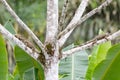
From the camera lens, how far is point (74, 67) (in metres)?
1.94

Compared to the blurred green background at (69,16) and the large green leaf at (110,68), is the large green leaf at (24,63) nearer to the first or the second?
the large green leaf at (110,68)

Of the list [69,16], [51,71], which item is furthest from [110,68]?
[69,16]

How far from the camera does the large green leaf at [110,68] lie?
5.20ft

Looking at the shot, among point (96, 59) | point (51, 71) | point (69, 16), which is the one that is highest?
point (69, 16)

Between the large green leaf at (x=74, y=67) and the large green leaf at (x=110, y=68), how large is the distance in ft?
0.74

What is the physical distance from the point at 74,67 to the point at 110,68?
356 millimetres

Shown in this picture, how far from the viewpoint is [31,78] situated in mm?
1816

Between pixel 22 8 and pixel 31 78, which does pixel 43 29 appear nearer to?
pixel 22 8

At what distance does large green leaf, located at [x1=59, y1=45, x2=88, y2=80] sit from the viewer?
1863 millimetres

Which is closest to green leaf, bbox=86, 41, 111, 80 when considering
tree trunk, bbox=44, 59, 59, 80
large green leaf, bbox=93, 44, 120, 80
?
large green leaf, bbox=93, 44, 120, 80

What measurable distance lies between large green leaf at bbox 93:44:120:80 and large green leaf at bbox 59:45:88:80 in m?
0.23

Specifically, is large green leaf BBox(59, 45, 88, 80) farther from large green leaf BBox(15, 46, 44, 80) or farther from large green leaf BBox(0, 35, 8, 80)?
large green leaf BBox(0, 35, 8, 80)

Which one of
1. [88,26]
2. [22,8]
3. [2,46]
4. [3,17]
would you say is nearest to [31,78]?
[2,46]

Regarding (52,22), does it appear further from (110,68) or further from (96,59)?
(96,59)
